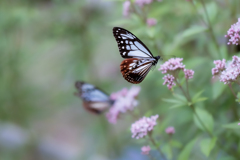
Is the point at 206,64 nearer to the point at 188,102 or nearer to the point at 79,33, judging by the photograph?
the point at 188,102

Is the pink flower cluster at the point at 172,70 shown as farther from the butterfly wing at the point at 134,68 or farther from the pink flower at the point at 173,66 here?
the butterfly wing at the point at 134,68

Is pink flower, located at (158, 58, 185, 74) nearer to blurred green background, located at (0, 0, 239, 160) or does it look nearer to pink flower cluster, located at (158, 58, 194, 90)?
pink flower cluster, located at (158, 58, 194, 90)

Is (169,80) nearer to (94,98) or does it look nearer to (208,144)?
(208,144)

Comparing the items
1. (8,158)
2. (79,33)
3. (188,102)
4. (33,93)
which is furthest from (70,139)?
(188,102)

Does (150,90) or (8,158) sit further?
(8,158)

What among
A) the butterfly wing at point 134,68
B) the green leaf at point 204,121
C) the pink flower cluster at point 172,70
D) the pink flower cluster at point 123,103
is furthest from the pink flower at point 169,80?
the pink flower cluster at point 123,103
